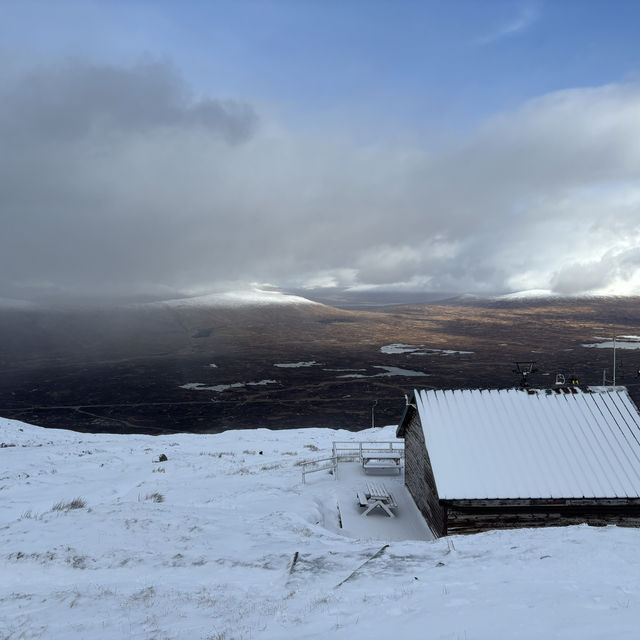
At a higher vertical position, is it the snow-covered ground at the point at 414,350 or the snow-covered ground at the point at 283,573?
the snow-covered ground at the point at 283,573

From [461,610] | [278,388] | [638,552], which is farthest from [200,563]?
[278,388]

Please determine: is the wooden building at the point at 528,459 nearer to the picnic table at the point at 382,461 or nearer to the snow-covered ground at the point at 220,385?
the picnic table at the point at 382,461

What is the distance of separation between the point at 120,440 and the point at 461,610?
98.7 ft

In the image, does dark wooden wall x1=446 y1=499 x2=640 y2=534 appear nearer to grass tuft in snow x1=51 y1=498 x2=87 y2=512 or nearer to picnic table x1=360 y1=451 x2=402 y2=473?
picnic table x1=360 y1=451 x2=402 y2=473

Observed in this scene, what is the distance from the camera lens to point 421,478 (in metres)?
15.0

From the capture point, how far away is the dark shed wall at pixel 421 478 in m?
12.8

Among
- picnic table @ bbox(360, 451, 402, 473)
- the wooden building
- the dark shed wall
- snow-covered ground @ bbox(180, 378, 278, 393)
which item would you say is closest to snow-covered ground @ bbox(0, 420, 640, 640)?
the dark shed wall

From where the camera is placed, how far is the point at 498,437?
13.2 metres

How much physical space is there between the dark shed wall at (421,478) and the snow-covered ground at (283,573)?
2.12ft

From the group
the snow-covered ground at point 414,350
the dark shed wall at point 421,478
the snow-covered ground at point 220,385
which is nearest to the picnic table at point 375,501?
the dark shed wall at point 421,478

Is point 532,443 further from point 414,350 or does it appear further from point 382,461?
point 414,350

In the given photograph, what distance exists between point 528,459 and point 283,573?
26.0ft

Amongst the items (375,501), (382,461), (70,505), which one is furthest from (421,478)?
(70,505)

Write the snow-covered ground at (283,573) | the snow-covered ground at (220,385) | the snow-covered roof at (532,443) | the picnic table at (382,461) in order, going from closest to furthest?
the snow-covered ground at (283,573), the snow-covered roof at (532,443), the picnic table at (382,461), the snow-covered ground at (220,385)
